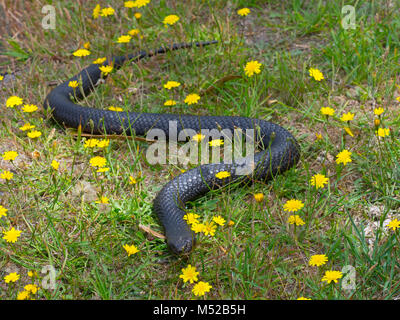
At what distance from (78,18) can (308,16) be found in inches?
97.4

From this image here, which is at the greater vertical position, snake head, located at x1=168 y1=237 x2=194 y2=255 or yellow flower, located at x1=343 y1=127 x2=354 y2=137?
yellow flower, located at x1=343 y1=127 x2=354 y2=137

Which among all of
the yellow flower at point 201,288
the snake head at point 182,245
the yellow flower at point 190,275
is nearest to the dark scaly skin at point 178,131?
the snake head at point 182,245

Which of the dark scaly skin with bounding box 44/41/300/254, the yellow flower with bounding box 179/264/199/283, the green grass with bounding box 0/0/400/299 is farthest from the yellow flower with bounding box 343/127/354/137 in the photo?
the yellow flower with bounding box 179/264/199/283

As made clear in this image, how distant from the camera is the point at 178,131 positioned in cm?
440

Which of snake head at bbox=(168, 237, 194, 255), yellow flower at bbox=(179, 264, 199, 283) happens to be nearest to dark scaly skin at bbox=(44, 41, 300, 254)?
snake head at bbox=(168, 237, 194, 255)

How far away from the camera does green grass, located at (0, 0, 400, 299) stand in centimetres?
307

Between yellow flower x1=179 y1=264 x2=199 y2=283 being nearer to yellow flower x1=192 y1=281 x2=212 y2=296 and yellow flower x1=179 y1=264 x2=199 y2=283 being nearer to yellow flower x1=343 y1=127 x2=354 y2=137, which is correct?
yellow flower x1=192 y1=281 x2=212 y2=296

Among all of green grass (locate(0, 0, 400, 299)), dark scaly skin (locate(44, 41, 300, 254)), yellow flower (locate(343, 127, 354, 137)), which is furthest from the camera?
yellow flower (locate(343, 127, 354, 137))

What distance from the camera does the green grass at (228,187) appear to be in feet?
10.1

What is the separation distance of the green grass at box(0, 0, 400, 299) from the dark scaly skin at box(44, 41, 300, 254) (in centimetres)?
10

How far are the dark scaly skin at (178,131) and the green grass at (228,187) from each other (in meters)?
0.10

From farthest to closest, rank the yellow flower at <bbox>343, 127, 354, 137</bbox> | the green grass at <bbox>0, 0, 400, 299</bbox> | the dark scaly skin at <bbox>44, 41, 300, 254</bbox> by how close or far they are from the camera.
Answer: the yellow flower at <bbox>343, 127, 354, 137</bbox>
the dark scaly skin at <bbox>44, 41, 300, 254</bbox>
the green grass at <bbox>0, 0, 400, 299</bbox>

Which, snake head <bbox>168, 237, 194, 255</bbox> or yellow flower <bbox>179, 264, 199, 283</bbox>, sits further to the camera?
snake head <bbox>168, 237, 194, 255</bbox>
